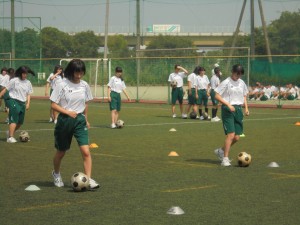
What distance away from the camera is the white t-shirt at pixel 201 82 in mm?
29014

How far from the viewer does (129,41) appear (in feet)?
364

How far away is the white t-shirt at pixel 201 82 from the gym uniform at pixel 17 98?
1035cm

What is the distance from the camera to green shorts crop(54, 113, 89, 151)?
1212cm

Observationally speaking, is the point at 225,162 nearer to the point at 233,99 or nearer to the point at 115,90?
the point at 233,99

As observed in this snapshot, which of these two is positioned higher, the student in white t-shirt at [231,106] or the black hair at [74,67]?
the black hair at [74,67]


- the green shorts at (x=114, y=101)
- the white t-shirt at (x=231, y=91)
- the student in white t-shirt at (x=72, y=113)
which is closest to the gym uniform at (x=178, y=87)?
the green shorts at (x=114, y=101)

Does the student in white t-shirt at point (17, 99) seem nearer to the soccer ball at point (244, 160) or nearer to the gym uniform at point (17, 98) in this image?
the gym uniform at point (17, 98)

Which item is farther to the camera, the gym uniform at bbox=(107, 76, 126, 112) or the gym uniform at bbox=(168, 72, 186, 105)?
the gym uniform at bbox=(168, 72, 186, 105)

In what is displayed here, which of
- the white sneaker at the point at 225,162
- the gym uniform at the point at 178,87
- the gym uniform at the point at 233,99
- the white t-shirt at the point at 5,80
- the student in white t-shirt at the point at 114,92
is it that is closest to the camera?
the white sneaker at the point at 225,162

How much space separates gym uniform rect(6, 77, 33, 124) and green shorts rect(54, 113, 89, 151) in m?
7.73

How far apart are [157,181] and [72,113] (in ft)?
6.42

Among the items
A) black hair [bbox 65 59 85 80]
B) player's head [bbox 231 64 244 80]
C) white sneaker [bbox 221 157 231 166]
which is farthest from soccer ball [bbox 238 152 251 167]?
black hair [bbox 65 59 85 80]

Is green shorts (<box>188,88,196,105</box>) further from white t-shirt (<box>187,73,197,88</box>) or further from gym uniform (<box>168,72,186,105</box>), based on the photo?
gym uniform (<box>168,72,186,105</box>)

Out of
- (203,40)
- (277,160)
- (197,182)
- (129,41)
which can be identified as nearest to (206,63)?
(277,160)
